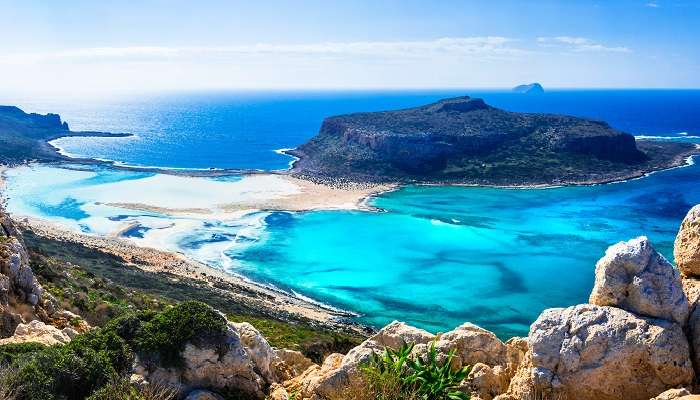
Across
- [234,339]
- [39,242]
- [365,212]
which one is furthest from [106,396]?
[365,212]

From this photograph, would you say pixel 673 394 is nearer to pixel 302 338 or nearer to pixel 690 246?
pixel 690 246

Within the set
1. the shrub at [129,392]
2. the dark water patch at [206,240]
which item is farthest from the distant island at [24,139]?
the shrub at [129,392]

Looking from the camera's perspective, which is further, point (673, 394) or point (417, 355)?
point (417, 355)

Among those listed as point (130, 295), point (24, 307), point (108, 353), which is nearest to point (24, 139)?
point (130, 295)

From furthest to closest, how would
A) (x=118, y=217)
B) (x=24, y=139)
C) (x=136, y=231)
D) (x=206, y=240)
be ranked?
(x=24, y=139) < (x=118, y=217) < (x=136, y=231) < (x=206, y=240)

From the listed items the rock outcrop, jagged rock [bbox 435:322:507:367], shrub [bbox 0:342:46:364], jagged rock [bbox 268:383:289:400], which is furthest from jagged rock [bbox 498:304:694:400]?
the rock outcrop

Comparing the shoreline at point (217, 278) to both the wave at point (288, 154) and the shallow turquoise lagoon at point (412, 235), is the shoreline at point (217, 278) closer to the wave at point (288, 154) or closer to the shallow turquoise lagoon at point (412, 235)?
the shallow turquoise lagoon at point (412, 235)
